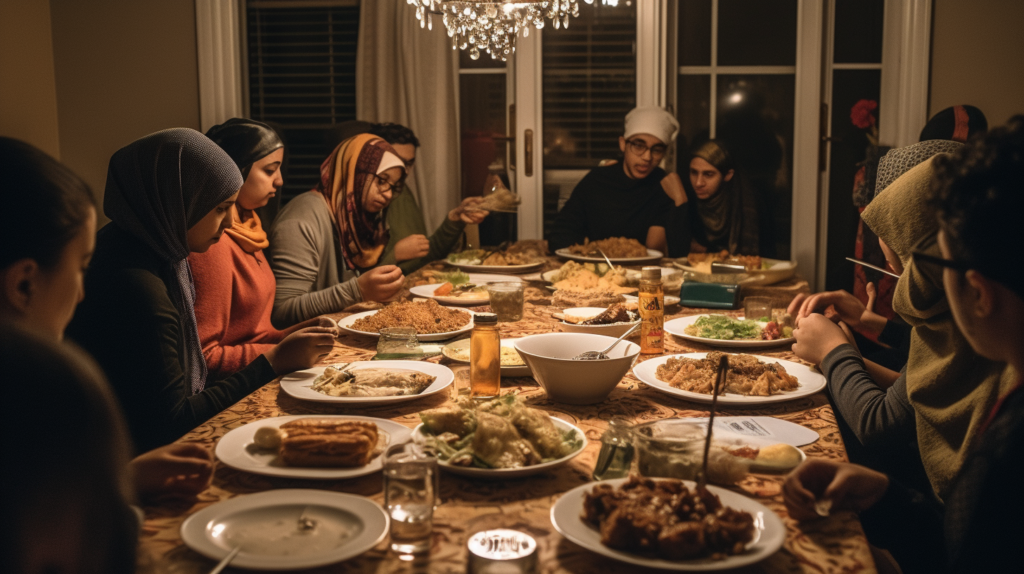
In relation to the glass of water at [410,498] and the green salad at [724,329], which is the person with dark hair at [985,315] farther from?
the green salad at [724,329]

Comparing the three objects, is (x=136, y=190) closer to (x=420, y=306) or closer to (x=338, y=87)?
(x=420, y=306)

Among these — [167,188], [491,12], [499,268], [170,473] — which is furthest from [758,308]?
[170,473]

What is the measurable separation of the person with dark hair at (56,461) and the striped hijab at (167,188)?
4.38 ft

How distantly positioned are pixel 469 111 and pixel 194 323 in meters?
3.42

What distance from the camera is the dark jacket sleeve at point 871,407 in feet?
4.96

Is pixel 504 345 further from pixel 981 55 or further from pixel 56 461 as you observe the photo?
pixel 981 55

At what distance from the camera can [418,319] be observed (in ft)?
7.32

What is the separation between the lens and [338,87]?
5602 millimetres

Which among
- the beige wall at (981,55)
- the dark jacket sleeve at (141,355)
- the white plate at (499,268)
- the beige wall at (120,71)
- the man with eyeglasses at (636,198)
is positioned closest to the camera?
the dark jacket sleeve at (141,355)

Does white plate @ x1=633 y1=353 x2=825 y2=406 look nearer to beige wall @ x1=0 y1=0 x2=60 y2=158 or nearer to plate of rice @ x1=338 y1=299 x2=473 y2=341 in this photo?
plate of rice @ x1=338 y1=299 x2=473 y2=341

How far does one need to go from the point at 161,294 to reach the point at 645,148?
10.5 ft

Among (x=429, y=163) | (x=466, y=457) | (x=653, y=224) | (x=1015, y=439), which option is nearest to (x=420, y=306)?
(x=466, y=457)

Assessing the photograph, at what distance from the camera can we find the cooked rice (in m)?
2.19

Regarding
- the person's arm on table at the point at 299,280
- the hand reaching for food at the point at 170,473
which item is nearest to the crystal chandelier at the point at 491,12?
the person's arm on table at the point at 299,280
